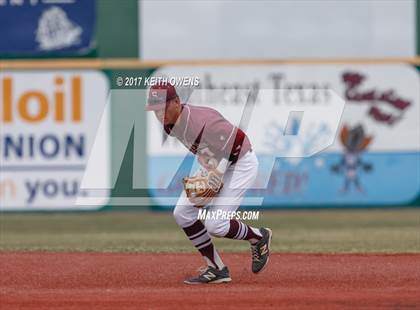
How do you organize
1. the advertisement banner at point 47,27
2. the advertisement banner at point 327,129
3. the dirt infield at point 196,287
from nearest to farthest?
1. the dirt infield at point 196,287
2. the advertisement banner at point 327,129
3. the advertisement banner at point 47,27

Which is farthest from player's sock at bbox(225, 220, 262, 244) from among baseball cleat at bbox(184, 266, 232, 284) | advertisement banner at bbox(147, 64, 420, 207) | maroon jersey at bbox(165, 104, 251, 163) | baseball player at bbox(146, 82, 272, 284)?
advertisement banner at bbox(147, 64, 420, 207)

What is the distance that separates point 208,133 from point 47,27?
1245 cm

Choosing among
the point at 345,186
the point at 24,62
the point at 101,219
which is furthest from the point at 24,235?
the point at 345,186

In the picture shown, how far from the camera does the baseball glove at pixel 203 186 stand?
9500mm

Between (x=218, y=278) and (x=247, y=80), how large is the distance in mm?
11404

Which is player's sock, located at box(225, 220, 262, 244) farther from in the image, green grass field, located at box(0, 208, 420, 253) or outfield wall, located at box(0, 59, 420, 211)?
outfield wall, located at box(0, 59, 420, 211)

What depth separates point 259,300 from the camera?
28.2ft

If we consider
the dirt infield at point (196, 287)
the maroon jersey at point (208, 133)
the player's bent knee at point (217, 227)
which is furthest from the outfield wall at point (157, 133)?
the player's bent knee at point (217, 227)

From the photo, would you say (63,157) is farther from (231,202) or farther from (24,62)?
(231,202)

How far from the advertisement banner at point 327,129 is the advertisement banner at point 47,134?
132cm

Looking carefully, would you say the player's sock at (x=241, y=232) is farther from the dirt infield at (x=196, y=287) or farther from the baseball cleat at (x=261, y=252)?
the dirt infield at (x=196, y=287)

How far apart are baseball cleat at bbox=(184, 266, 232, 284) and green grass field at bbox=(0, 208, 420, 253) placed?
377 cm

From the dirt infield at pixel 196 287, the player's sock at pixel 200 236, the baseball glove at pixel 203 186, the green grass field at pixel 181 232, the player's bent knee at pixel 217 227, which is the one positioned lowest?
the green grass field at pixel 181 232

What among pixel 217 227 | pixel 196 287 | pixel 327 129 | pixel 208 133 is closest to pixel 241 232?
pixel 217 227
